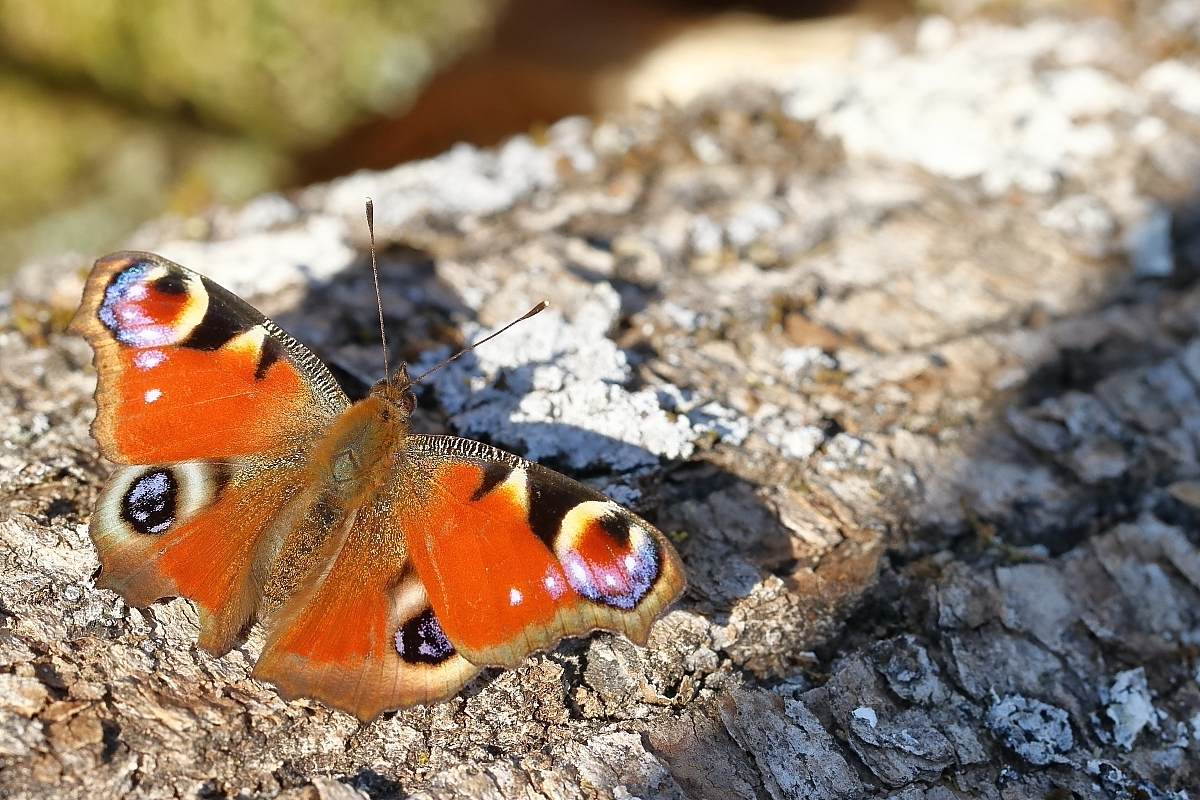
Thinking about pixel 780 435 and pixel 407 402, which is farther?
pixel 780 435

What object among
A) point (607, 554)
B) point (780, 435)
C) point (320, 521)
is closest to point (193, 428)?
point (320, 521)

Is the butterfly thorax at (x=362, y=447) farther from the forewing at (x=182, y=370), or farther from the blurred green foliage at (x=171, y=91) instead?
the blurred green foliage at (x=171, y=91)

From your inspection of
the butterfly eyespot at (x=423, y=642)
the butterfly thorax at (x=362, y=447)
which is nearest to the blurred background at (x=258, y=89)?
the butterfly thorax at (x=362, y=447)

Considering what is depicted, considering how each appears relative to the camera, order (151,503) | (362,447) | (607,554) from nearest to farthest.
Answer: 1. (607,554)
2. (151,503)
3. (362,447)

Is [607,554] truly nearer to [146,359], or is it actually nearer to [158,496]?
[158,496]

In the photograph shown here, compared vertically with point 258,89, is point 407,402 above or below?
above

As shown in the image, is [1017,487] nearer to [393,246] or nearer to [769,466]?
[769,466]

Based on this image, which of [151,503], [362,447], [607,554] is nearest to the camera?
[607,554]
